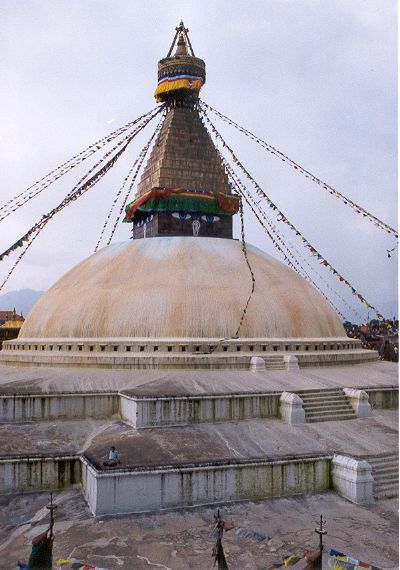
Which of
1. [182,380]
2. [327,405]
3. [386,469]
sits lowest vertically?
[386,469]

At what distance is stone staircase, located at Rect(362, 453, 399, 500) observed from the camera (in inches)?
327

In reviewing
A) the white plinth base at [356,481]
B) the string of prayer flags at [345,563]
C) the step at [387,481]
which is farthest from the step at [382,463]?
the string of prayer flags at [345,563]

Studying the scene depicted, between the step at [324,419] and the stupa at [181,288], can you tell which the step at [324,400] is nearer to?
the step at [324,419]

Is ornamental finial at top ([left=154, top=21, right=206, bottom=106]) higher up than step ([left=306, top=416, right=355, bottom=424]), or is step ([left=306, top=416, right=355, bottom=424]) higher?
ornamental finial at top ([left=154, top=21, right=206, bottom=106])

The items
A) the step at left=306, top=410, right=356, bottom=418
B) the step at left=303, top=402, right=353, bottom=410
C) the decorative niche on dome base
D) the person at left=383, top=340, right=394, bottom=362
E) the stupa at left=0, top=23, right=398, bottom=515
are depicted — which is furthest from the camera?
the person at left=383, top=340, right=394, bottom=362

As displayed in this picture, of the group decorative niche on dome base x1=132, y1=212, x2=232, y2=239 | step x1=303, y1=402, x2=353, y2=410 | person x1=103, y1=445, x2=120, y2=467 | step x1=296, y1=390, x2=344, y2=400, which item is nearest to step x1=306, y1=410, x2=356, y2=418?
step x1=303, y1=402, x2=353, y2=410

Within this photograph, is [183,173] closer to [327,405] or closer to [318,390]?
[318,390]

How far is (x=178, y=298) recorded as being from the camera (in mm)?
13898

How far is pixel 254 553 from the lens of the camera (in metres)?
6.27

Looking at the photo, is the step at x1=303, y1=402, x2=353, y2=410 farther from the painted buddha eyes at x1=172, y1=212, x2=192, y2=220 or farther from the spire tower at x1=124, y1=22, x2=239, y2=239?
the painted buddha eyes at x1=172, y1=212, x2=192, y2=220

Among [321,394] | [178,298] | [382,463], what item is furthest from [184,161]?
[382,463]

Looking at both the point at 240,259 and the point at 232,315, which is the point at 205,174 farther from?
the point at 232,315

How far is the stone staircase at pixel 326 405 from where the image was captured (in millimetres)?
10656

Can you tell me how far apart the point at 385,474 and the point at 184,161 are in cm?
1169
